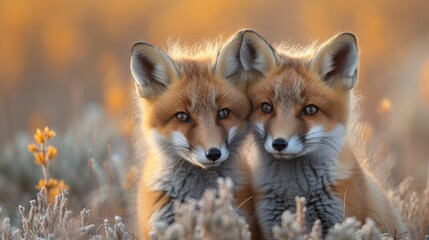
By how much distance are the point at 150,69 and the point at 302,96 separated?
0.98m

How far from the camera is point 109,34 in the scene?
12.8m

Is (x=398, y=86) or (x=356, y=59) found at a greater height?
(x=398, y=86)

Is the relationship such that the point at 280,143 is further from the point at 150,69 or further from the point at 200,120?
the point at 150,69

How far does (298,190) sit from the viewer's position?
4609 mm

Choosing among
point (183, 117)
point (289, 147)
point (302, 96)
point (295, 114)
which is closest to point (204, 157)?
point (183, 117)

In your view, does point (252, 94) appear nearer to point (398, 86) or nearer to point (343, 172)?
point (343, 172)

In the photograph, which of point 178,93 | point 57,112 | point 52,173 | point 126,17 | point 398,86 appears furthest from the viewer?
point 126,17

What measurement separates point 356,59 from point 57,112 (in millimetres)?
8044

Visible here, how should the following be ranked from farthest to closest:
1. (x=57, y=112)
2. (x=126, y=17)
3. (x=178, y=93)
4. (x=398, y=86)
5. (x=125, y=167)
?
(x=126, y=17) < (x=57, y=112) < (x=398, y=86) < (x=125, y=167) < (x=178, y=93)

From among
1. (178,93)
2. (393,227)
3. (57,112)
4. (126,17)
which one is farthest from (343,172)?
(126,17)

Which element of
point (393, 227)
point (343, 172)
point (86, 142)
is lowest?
point (393, 227)

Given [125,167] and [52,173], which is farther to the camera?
[52,173]

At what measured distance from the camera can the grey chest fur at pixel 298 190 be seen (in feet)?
14.8

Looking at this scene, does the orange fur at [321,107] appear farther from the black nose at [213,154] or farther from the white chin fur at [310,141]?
the black nose at [213,154]
